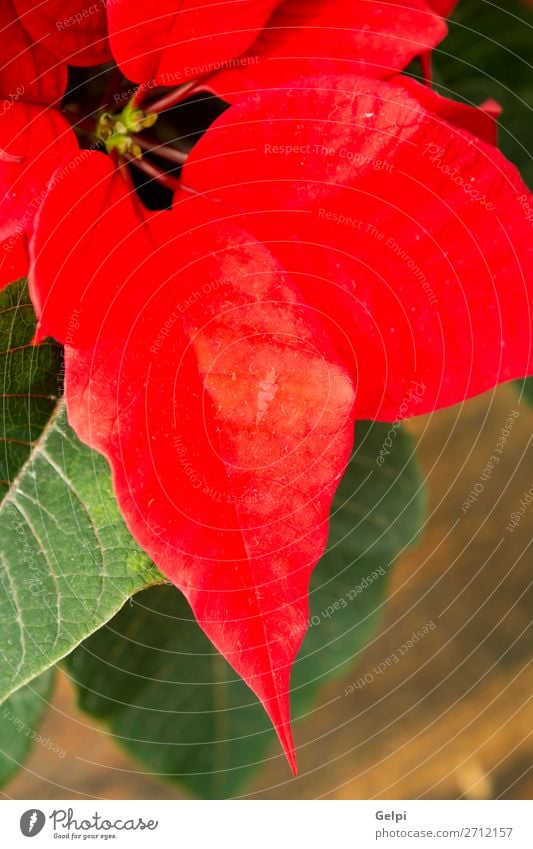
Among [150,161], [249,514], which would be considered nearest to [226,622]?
[249,514]

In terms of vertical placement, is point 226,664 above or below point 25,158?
below

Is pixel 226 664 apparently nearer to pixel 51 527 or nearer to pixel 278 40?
pixel 51 527

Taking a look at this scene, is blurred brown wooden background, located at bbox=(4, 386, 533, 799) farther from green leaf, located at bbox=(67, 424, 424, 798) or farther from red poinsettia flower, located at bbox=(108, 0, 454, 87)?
red poinsettia flower, located at bbox=(108, 0, 454, 87)

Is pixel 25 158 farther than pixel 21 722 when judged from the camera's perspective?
No

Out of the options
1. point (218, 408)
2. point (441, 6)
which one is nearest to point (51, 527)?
point (218, 408)
